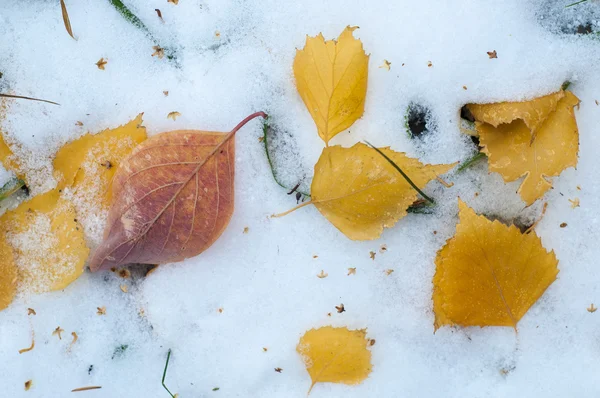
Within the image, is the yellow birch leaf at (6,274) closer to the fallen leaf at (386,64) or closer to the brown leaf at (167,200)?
the brown leaf at (167,200)

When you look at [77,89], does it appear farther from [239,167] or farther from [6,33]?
[239,167]

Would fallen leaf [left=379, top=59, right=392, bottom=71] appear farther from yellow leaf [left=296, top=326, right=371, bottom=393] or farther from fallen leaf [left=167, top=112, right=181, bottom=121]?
yellow leaf [left=296, top=326, right=371, bottom=393]

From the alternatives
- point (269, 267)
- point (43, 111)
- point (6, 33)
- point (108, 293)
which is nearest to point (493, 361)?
point (269, 267)

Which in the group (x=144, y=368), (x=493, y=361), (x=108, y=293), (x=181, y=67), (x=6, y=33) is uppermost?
(x=6, y=33)

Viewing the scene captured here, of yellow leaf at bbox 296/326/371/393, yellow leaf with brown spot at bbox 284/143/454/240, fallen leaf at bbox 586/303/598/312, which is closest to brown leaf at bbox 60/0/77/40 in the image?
yellow leaf with brown spot at bbox 284/143/454/240

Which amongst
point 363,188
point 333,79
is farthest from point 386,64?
point 363,188
